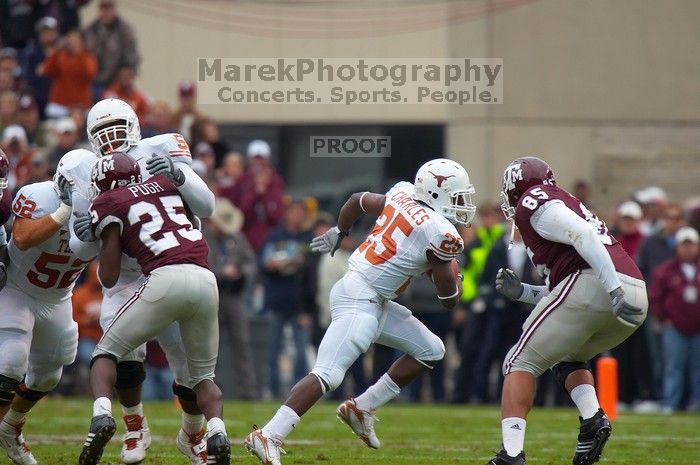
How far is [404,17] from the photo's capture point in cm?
1847

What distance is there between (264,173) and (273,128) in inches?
179

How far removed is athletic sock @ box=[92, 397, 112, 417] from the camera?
260 inches

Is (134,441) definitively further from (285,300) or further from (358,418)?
(285,300)

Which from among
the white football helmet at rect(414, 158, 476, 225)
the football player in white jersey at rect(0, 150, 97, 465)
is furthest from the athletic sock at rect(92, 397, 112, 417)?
the white football helmet at rect(414, 158, 476, 225)

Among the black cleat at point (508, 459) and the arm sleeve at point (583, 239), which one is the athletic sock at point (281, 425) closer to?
the black cleat at point (508, 459)

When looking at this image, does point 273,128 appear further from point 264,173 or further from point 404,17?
point 264,173

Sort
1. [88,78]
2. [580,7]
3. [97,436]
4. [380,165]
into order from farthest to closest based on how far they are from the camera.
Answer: [380,165] → [580,7] → [88,78] → [97,436]

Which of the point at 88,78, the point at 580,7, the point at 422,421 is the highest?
the point at 580,7

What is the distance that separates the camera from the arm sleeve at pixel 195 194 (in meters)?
7.07

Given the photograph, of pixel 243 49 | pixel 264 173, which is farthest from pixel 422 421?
pixel 243 49

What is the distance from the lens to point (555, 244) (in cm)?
708

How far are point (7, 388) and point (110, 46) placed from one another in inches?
342

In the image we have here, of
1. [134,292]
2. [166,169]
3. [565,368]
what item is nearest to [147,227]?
[166,169]

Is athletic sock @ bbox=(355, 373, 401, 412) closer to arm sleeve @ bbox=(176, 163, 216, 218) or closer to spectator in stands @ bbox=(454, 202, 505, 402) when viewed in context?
arm sleeve @ bbox=(176, 163, 216, 218)
